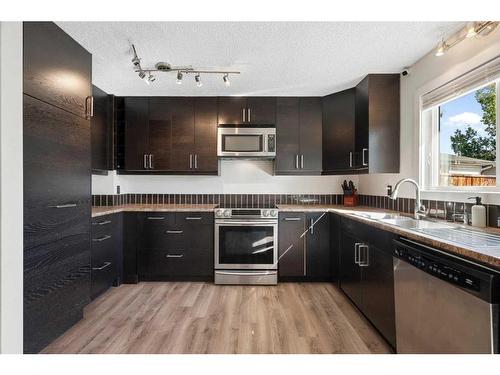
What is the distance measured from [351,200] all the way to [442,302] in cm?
225

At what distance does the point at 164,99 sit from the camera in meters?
3.34

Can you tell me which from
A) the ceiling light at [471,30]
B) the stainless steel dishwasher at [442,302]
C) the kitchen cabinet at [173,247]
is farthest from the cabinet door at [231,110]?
the stainless steel dishwasher at [442,302]

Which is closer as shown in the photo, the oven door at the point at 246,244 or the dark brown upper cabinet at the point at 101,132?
the dark brown upper cabinet at the point at 101,132

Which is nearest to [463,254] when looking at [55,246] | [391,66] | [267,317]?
[267,317]

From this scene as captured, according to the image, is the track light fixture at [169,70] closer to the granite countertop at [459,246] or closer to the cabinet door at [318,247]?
the cabinet door at [318,247]

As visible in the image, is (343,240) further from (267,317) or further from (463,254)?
(463,254)

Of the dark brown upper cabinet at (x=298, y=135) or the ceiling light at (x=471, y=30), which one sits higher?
the ceiling light at (x=471, y=30)

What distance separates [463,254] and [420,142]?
63.6 inches

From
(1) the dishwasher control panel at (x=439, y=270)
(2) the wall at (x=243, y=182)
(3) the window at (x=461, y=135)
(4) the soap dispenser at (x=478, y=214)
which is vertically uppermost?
(3) the window at (x=461, y=135)

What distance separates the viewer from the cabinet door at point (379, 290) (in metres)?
1.78

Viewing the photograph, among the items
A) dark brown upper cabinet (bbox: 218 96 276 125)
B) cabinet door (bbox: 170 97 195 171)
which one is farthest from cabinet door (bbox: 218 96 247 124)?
cabinet door (bbox: 170 97 195 171)

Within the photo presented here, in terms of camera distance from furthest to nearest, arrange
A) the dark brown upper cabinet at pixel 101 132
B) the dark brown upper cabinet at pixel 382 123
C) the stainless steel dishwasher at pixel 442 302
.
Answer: the dark brown upper cabinet at pixel 101 132, the dark brown upper cabinet at pixel 382 123, the stainless steel dishwasher at pixel 442 302

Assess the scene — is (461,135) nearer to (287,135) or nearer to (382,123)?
(382,123)

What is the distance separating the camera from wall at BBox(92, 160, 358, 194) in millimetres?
3678
